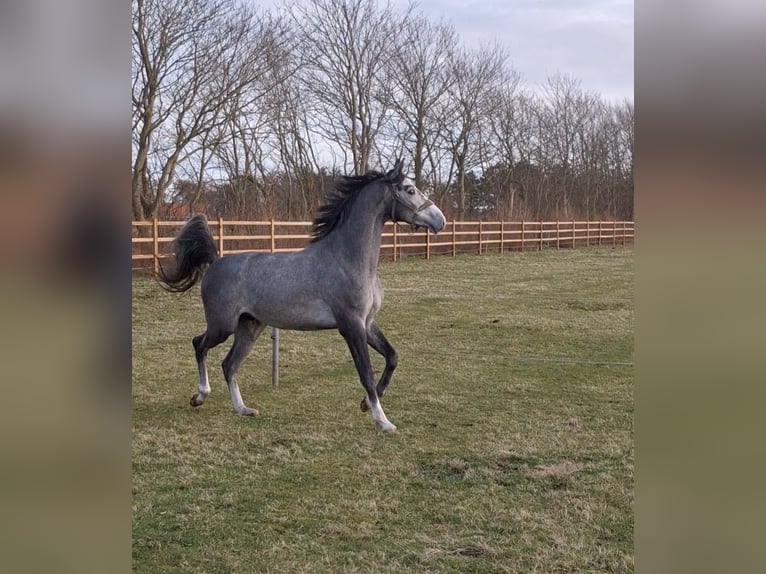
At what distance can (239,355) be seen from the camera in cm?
472

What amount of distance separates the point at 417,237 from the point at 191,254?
501 inches

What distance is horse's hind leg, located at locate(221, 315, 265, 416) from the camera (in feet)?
15.2

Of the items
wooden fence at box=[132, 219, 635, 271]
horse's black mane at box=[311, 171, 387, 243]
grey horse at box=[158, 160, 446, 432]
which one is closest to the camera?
grey horse at box=[158, 160, 446, 432]

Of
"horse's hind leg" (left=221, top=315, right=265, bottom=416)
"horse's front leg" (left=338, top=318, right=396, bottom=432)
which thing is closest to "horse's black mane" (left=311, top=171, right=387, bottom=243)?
"horse's front leg" (left=338, top=318, right=396, bottom=432)

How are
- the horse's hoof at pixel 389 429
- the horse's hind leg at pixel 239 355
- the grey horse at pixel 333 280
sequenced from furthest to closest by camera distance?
the horse's hind leg at pixel 239 355 < the grey horse at pixel 333 280 < the horse's hoof at pixel 389 429

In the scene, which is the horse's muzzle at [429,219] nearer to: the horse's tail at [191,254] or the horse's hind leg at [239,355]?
the horse's hind leg at [239,355]

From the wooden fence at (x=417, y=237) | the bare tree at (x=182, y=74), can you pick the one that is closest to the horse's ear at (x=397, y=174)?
the wooden fence at (x=417, y=237)

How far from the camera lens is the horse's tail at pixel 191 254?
4848 mm

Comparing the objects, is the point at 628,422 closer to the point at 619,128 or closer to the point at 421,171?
the point at 421,171

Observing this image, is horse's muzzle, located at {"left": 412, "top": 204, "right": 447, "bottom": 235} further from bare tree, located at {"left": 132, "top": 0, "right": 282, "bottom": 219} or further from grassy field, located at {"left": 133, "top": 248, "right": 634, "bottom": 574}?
bare tree, located at {"left": 132, "top": 0, "right": 282, "bottom": 219}

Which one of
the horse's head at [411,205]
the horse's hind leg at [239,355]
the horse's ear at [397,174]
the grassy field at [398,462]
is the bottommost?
the grassy field at [398,462]

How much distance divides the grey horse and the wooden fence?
995mm

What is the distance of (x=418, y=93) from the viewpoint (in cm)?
1975
